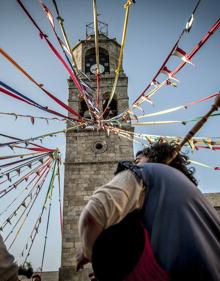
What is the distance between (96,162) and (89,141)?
1.34m

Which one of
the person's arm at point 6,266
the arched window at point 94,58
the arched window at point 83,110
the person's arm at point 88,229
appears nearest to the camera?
the person's arm at point 88,229

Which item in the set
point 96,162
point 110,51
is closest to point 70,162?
point 96,162

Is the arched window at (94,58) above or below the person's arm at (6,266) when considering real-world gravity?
above

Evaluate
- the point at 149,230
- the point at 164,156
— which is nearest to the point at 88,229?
the point at 149,230

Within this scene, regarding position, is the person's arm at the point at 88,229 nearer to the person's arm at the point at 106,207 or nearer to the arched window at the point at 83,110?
the person's arm at the point at 106,207

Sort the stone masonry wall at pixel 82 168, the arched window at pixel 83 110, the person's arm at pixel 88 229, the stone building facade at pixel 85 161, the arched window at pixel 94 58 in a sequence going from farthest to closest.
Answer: the arched window at pixel 94 58 < the arched window at pixel 83 110 < the stone masonry wall at pixel 82 168 < the stone building facade at pixel 85 161 < the person's arm at pixel 88 229

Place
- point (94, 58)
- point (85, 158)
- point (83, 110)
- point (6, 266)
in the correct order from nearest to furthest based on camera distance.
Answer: point (6, 266) → point (85, 158) → point (83, 110) → point (94, 58)

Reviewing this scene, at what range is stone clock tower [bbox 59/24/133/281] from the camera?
9.59 metres

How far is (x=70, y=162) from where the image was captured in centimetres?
1179

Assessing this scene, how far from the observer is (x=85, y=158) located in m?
12.0

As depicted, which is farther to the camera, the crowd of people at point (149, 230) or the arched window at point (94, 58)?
the arched window at point (94, 58)

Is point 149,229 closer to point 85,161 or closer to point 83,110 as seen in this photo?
point 85,161

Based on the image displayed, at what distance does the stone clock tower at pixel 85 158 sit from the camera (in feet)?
31.4

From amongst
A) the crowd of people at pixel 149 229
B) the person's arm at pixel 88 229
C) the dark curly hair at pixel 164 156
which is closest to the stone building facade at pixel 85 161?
the dark curly hair at pixel 164 156
